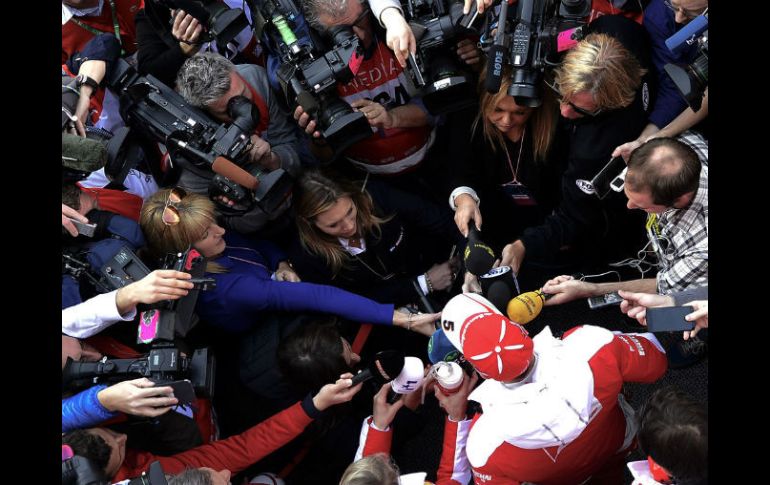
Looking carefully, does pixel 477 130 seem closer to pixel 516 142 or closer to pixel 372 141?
pixel 516 142

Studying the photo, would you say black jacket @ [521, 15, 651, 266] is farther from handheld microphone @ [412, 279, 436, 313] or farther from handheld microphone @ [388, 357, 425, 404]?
handheld microphone @ [388, 357, 425, 404]

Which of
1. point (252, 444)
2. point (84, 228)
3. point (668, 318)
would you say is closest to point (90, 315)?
point (84, 228)

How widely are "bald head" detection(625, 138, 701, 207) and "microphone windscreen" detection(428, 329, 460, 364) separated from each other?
2.82 feet

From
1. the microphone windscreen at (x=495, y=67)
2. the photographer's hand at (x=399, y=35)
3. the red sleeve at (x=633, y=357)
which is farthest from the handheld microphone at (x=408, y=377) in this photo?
the photographer's hand at (x=399, y=35)

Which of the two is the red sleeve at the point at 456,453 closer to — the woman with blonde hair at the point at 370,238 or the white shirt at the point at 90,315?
the woman with blonde hair at the point at 370,238

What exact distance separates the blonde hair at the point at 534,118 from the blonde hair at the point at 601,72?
214 millimetres

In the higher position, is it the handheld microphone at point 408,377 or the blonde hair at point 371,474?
the blonde hair at point 371,474

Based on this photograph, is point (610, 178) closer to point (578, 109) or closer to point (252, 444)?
point (578, 109)

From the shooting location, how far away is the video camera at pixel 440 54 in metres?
2.63

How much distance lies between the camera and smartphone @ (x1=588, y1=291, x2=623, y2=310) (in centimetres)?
277

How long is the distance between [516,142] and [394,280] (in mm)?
856

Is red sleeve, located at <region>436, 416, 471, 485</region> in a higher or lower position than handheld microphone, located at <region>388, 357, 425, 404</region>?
lower

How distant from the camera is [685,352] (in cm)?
272

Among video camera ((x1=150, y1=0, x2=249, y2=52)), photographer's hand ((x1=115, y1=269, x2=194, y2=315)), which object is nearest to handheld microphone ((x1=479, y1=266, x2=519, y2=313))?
photographer's hand ((x1=115, y1=269, x2=194, y2=315))
